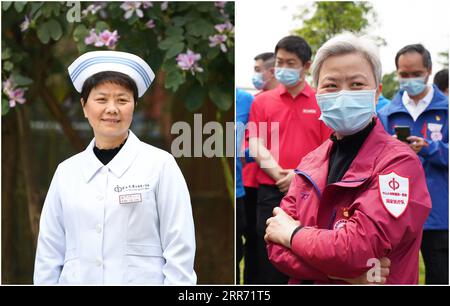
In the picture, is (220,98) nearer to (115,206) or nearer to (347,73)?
(115,206)

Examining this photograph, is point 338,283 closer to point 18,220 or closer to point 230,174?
point 230,174

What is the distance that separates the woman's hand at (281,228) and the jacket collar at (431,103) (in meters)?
1.51

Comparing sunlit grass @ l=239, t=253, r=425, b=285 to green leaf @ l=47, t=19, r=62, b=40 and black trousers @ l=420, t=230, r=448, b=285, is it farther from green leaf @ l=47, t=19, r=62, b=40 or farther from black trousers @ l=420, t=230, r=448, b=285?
green leaf @ l=47, t=19, r=62, b=40

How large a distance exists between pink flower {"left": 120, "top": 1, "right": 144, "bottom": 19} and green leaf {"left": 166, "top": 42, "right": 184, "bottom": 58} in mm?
230

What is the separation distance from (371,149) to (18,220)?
279 centimetres

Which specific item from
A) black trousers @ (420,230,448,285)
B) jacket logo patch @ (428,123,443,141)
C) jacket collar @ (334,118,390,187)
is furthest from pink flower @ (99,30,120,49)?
black trousers @ (420,230,448,285)

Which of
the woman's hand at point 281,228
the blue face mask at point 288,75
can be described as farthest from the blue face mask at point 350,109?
the blue face mask at point 288,75

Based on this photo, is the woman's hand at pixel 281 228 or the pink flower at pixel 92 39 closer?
the woman's hand at pixel 281 228

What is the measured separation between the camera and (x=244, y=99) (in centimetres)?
346

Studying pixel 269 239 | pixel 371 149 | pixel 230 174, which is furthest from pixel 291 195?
pixel 230 174

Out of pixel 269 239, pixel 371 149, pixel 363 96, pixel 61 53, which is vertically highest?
pixel 61 53

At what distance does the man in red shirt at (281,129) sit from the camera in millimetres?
3105

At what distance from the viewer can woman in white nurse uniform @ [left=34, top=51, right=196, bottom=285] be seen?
2.34 metres

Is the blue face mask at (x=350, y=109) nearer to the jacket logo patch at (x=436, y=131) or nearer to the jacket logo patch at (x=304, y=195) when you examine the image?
the jacket logo patch at (x=304, y=195)
